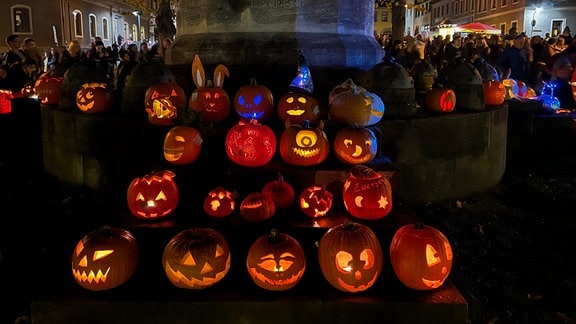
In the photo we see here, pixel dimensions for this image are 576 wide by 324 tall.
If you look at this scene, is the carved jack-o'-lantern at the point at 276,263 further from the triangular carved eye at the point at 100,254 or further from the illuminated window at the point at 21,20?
the illuminated window at the point at 21,20

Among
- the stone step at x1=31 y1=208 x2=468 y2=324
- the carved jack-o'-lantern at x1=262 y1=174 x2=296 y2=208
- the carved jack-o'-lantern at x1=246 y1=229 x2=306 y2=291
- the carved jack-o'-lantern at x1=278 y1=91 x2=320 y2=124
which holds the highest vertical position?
the carved jack-o'-lantern at x1=278 y1=91 x2=320 y2=124

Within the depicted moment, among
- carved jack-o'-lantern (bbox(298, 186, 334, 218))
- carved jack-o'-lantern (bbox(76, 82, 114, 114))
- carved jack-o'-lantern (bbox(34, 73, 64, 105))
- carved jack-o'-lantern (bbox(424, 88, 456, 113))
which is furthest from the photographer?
carved jack-o'-lantern (bbox(34, 73, 64, 105))

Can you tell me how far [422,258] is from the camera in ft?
11.5

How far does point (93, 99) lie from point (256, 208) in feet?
11.5

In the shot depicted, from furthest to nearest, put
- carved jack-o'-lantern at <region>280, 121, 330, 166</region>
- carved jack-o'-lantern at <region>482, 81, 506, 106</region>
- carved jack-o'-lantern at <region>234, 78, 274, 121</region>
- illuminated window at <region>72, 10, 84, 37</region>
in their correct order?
illuminated window at <region>72, 10, 84, 37</region>
carved jack-o'-lantern at <region>482, 81, 506, 106</region>
carved jack-o'-lantern at <region>234, 78, 274, 121</region>
carved jack-o'-lantern at <region>280, 121, 330, 166</region>

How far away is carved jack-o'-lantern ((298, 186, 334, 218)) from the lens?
14.0 ft

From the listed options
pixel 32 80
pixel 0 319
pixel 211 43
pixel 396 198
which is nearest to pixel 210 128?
pixel 396 198

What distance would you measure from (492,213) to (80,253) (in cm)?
448

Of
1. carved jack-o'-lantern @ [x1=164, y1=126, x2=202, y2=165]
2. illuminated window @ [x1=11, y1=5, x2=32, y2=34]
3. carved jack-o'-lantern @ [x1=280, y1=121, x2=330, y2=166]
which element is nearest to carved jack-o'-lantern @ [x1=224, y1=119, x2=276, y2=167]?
carved jack-o'-lantern @ [x1=280, y1=121, x2=330, y2=166]

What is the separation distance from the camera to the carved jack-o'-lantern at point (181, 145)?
488 cm

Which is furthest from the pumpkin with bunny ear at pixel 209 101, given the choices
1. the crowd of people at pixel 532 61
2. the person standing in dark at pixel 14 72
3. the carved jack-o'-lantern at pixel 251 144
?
the person standing in dark at pixel 14 72

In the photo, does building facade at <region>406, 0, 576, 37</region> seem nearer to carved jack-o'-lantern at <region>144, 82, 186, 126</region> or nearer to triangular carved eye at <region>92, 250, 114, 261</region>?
carved jack-o'-lantern at <region>144, 82, 186, 126</region>

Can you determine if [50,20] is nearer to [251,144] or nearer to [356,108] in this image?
[356,108]

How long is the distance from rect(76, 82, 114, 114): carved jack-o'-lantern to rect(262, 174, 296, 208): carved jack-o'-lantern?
10.5 ft
